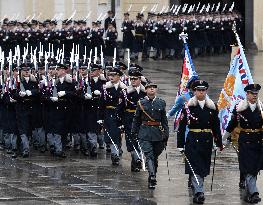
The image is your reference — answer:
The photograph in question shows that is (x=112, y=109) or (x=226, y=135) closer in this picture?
(x=226, y=135)

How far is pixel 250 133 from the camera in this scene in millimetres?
19016

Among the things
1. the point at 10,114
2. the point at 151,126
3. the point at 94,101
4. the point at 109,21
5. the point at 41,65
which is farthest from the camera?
the point at 109,21

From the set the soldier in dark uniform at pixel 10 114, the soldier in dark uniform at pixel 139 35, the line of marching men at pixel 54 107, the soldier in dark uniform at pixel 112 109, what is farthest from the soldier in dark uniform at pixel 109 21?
the soldier in dark uniform at pixel 112 109

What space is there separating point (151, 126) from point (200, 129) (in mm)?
1242

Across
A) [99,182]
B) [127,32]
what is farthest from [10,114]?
[127,32]

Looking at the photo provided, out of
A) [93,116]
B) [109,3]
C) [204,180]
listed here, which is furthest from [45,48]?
[204,180]

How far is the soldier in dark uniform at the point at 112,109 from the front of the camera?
882 inches

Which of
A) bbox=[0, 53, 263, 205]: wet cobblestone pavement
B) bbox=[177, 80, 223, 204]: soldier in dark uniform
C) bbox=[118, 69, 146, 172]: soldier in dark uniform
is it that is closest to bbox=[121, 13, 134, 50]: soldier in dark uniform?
bbox=[0, 53, 263, 205]: wet cobblestone pavement

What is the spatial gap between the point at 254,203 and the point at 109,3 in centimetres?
3171

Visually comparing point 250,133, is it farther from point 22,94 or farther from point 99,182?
point 22,94

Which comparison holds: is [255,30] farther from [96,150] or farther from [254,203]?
[254,203]

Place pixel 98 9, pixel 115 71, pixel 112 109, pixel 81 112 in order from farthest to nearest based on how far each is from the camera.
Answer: pixel 98 9
pixel 81 112
pixel 112 109
pixel 115 71

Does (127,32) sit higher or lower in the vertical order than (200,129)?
lower

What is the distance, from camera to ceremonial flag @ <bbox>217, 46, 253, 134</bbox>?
21266 millimetres
